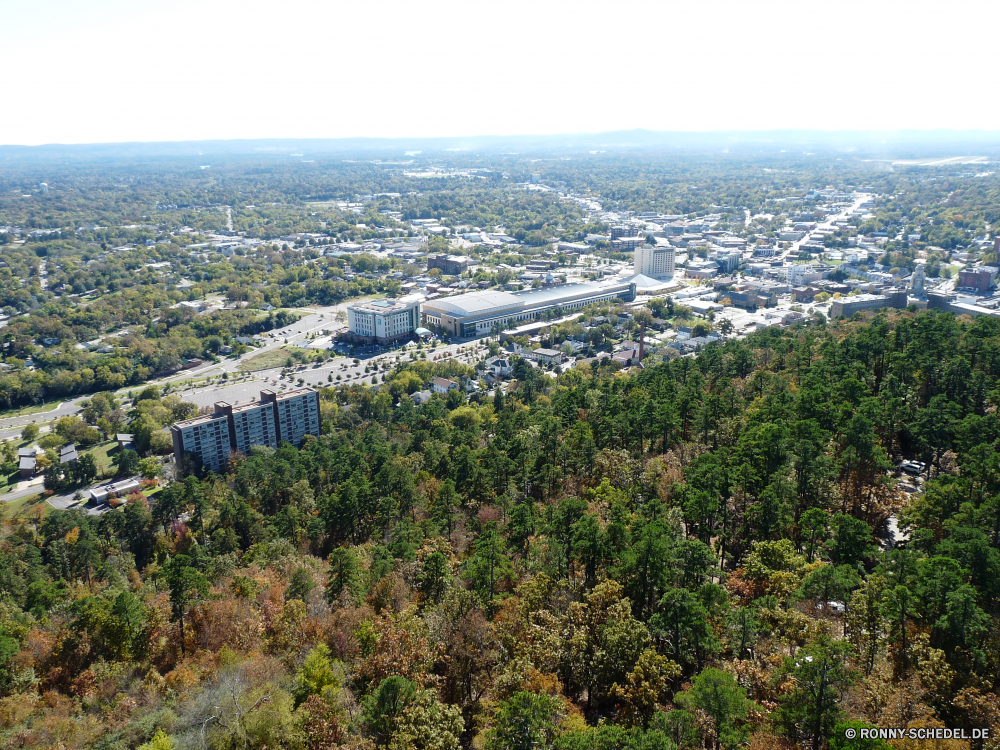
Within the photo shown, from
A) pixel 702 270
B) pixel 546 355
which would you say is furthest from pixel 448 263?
pixel 546 355

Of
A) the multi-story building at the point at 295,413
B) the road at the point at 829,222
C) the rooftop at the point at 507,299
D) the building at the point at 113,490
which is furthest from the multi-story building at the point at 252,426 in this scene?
the road at the point at 829,222

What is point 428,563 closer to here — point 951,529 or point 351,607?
point 351,607

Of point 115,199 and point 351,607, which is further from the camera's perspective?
point 115,199

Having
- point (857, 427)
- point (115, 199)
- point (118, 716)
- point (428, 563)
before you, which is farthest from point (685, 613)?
point (115, 199)

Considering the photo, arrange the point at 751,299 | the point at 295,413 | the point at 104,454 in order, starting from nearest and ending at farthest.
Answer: the point at 295,413 → the point at 104,454 → the point at 751,299

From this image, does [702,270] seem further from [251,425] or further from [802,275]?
[251,425]

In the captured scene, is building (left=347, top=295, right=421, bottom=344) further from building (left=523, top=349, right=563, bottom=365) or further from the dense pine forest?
the dense pine forest
